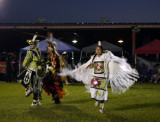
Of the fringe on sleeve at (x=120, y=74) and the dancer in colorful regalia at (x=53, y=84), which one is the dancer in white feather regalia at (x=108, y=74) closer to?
the fringe on sleeve at (x=120, y=74)

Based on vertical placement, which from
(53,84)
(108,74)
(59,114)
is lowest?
(59,114)

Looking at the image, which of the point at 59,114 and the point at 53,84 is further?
the point at 53,84

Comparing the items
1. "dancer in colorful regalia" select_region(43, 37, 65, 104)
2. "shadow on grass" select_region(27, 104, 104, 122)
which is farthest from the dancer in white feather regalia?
"dancer in colorful regalia" select_region(43, 37, 65, 104)

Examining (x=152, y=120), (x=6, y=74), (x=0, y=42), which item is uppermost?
(x=0, y=42)

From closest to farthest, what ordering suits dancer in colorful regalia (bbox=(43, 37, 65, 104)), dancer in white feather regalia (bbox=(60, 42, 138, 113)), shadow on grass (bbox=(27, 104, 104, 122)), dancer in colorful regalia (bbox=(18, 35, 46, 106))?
Result: shadow on grass (bbox=(27, 104, 104, 122)), dancer in white feather regalia (bbox=(60, 42, 138, 113)), dancer in colorful regalia (bbox=(18, 35, 46, 106)), dancer in colorful regalia (bbox=(43, 37, 65, 104))

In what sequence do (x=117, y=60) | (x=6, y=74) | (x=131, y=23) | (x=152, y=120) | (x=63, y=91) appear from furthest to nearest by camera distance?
(x=131, y=23)
(x=6, y=74)
(x=63, y=91)
(x=117, y=60)
(x=152, y=120)

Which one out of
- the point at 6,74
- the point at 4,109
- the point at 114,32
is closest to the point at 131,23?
the point at 114,32

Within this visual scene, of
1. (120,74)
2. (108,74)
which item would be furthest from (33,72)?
(120,74)

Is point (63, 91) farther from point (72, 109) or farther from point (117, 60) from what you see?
point (117, 60)

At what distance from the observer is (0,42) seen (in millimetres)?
30453

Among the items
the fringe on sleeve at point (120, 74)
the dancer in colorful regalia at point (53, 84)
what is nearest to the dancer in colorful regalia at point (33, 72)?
the dancer in colorful regalia at point (53, 84)

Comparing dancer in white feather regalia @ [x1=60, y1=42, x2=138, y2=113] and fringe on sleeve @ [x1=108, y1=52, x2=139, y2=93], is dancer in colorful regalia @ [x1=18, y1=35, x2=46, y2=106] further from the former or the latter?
fringe on sleeve @ [x1=108, y1=52, x2=139, y2=93]

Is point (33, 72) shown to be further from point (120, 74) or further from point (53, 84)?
point (120, 74)

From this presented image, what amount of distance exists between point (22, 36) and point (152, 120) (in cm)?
→ 2408
